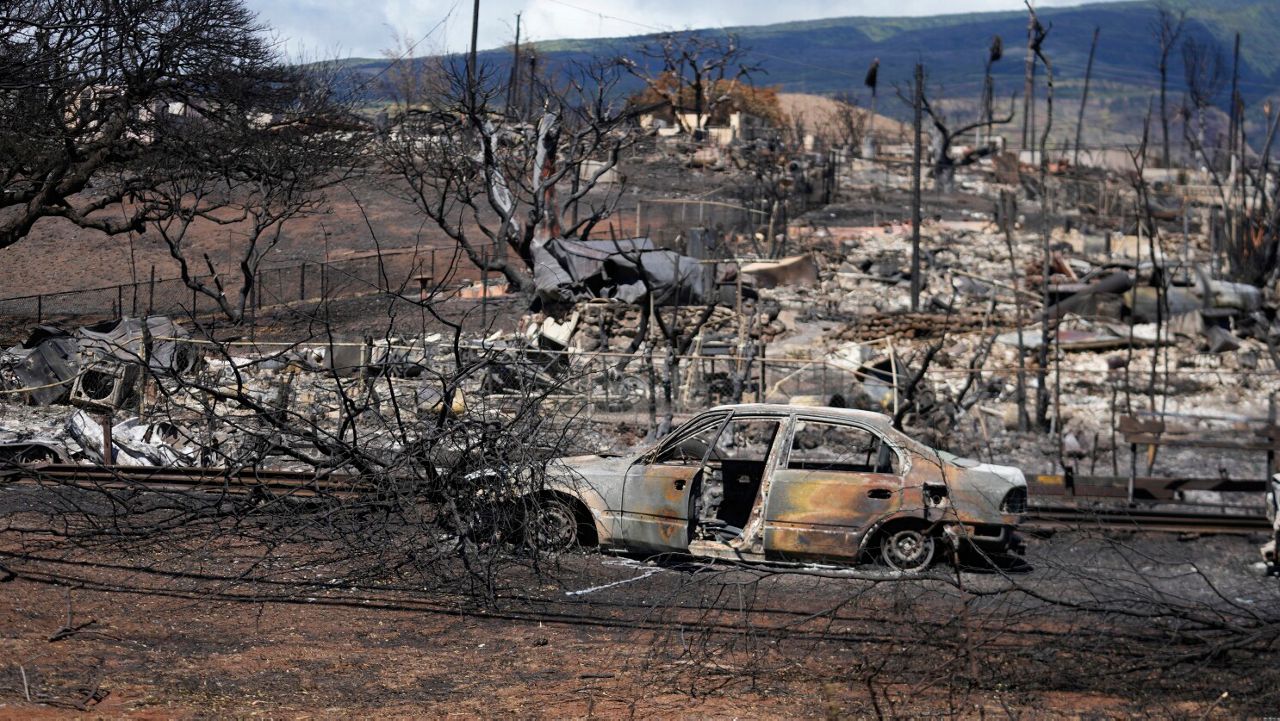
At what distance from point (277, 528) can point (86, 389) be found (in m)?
8.48

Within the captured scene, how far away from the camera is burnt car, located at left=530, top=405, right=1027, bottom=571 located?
964 cm

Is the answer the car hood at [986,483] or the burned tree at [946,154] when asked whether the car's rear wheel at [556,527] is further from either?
the burned tree at [946,154]

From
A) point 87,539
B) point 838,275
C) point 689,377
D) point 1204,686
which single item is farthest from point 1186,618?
point 838,275

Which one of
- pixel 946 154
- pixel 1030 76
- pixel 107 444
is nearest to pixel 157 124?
pixel 107 444

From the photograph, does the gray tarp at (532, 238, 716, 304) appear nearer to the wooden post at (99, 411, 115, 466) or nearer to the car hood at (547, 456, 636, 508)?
the wooden post at (99, 411, 115, 466)

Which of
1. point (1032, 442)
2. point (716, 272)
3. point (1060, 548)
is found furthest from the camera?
point (716, 272)

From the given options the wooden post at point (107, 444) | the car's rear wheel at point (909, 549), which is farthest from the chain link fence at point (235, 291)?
the car's rear wheel at point (909, 549)

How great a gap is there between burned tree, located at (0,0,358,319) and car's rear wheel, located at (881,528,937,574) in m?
13.2

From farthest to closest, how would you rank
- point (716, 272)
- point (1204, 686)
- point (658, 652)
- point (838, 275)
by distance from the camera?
point (838, 275), point (716, 272), point (658, 652), point (1204, 686)

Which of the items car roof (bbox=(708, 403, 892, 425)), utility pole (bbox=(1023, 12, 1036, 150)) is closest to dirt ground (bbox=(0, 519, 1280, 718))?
car roof (bbox=(708, 403, 892, 425))

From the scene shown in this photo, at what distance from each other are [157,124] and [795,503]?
22156mm

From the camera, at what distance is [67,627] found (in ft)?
26.1

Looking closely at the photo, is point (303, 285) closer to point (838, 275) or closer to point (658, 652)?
point (838, 275)

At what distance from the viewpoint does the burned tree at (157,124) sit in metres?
22.5
